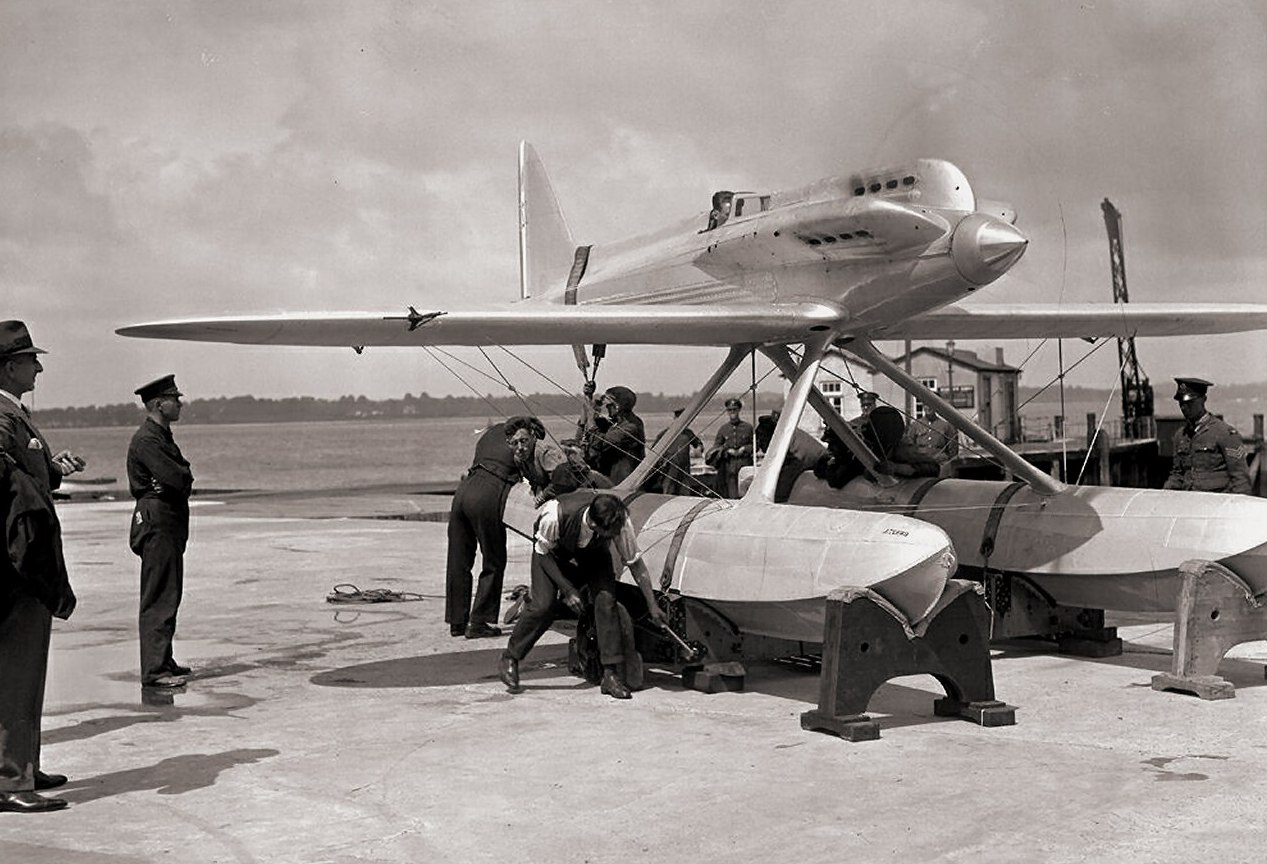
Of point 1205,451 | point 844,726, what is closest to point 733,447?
point 1205,451

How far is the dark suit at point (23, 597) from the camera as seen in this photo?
18.4 ft

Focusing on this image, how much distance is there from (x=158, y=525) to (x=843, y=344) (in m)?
4.88

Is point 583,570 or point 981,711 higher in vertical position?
point 583,570

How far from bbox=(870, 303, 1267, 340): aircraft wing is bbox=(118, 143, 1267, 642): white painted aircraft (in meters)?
0.02

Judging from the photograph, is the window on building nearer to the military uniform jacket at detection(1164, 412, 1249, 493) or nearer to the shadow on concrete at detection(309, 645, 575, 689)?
the military uniform jacket at detection(1164, 412, 1249, 493)

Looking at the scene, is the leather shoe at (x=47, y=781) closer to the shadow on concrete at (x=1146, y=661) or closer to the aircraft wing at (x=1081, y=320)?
the shadow on concrete at (x=1146, y=661)

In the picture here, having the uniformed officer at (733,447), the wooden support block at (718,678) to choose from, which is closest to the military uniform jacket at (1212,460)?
the wooden support block at (718,678)

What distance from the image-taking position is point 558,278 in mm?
14195

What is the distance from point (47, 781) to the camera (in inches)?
236

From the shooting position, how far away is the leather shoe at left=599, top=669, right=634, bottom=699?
807 cm

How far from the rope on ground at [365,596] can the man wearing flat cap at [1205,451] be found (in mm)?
6756

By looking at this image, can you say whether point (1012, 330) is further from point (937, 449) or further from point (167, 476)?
point (167, 476)

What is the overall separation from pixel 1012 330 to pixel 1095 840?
662cm

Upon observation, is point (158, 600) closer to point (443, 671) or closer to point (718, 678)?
point (443, 671)
